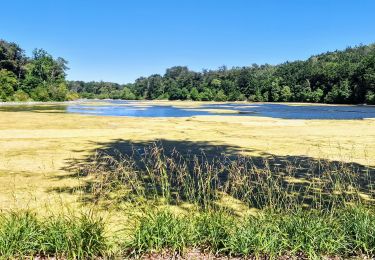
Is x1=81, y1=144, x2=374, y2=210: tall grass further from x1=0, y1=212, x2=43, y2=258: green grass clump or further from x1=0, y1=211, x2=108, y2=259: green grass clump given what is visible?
x1=0, y1=212, x2=43, y2=258: green grass clump

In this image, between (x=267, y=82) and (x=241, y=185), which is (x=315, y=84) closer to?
(x=267, y=82)

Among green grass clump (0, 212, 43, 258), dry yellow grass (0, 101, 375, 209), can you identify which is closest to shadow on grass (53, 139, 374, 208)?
dry yellow grass (0, 101, 375, 209)

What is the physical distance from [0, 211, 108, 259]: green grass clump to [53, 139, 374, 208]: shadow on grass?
0.91 m

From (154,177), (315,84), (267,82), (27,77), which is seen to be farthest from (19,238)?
(267,82)

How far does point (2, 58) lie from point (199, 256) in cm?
14916

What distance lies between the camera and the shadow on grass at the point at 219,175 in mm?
8602

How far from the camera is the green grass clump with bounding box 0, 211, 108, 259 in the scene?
21.2 feet

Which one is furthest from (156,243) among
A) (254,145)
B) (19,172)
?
(254,145)

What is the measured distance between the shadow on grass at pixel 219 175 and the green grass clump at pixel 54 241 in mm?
911

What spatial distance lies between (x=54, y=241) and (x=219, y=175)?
9008 millimetres

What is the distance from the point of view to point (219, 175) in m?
15.0

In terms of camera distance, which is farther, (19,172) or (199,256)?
(19,172)

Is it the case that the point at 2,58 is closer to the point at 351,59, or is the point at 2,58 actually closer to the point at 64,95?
the point at 64,95

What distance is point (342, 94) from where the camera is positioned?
13738 centimetres
